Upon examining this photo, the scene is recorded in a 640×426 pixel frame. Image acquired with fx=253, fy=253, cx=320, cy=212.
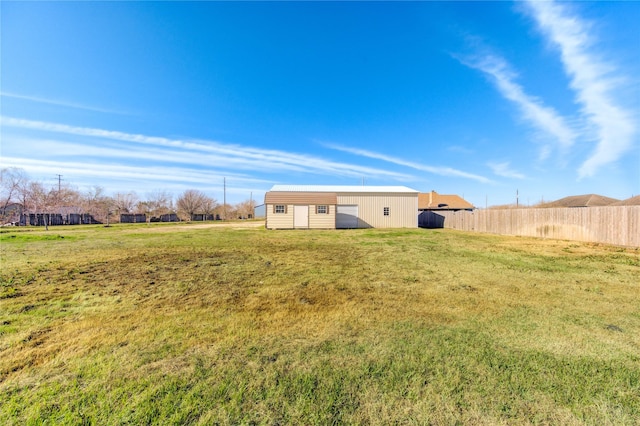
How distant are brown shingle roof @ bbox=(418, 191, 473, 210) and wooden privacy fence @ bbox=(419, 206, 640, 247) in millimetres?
18159

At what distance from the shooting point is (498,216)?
711 inches

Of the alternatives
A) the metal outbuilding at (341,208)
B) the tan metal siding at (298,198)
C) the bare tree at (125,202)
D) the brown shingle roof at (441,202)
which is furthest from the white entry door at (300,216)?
the bare tree at (125,202)

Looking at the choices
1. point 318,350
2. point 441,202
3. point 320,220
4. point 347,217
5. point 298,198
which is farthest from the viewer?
point 441,202

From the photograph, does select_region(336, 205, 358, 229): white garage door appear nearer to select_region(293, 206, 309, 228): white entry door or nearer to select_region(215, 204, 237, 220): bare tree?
select_region(293, 206, 309, 228): white entry door

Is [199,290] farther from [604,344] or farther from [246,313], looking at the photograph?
[604,344]

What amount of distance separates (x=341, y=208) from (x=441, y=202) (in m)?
23.7

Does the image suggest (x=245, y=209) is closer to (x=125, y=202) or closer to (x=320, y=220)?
(x=125, y=202)

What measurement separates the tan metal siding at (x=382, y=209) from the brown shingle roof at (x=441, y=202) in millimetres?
15722

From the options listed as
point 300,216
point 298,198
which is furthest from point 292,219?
point 298,198

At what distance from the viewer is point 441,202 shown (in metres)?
39.6

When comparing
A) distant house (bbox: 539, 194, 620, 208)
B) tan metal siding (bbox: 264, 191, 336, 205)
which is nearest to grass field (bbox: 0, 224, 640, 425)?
tan metal siding (bbox: 264, 191, 336, 205)

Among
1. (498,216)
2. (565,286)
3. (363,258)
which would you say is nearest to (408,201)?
(498,216)

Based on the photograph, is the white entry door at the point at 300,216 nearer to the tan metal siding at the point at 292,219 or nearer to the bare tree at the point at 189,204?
the tan metal siding at the point at 292,219

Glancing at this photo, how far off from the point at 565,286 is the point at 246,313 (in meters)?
6.21
